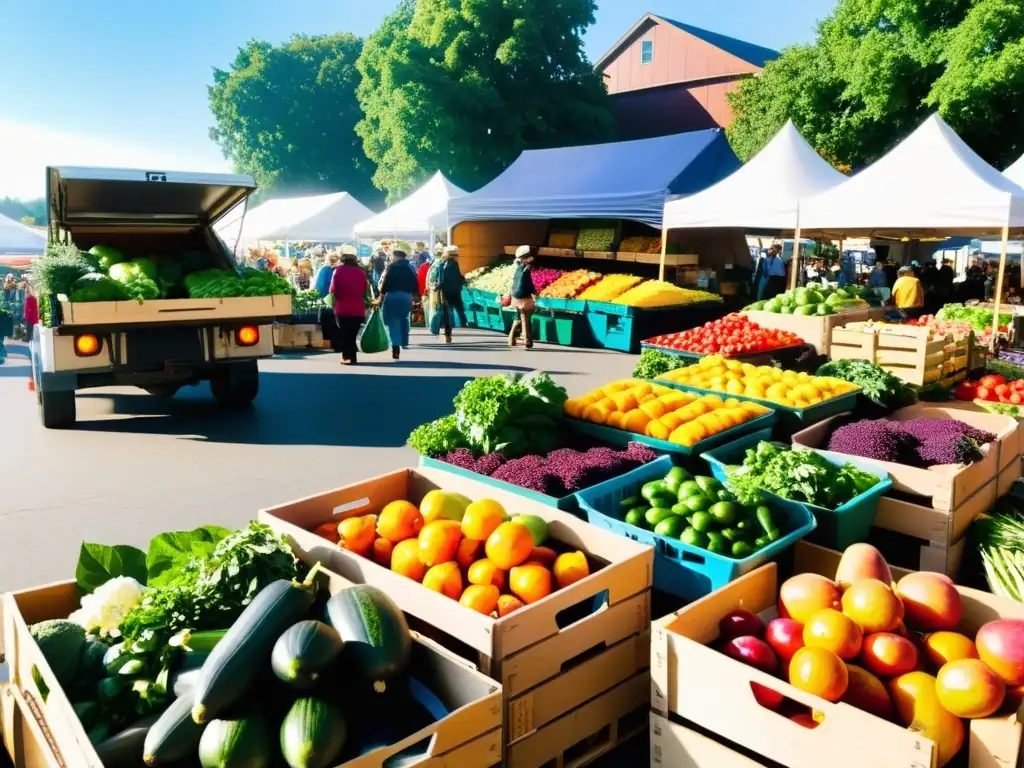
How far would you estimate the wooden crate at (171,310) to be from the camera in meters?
7.21

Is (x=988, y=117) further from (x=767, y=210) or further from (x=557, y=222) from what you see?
(x=767, y=210)

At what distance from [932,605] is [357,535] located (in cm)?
213

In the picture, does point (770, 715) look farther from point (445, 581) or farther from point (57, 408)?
point (57, 408)

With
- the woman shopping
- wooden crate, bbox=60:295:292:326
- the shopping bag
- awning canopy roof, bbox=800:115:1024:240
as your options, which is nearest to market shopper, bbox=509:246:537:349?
the woman shopping

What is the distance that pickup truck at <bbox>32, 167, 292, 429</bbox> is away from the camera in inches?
290

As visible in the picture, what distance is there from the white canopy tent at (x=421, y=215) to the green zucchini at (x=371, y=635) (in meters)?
16.8

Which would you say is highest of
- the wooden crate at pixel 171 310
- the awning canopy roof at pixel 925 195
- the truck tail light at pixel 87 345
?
the awning canopy roof at pixel 925 195

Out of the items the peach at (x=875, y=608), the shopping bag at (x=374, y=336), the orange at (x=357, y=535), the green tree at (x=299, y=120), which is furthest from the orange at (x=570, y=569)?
the green tree at (x=299, y=120)

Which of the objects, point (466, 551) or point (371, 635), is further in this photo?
point (466, 551)

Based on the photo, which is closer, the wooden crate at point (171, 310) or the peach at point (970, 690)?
the peach at point (970, 690)

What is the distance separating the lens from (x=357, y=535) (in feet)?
11.1

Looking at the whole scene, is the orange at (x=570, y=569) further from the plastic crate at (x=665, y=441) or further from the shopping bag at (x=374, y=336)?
the shopping bag at (x=374, y=336)

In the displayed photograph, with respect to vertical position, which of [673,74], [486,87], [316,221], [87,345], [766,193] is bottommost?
→ [87,345]

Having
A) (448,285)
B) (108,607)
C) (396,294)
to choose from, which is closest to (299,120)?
(448,285)
